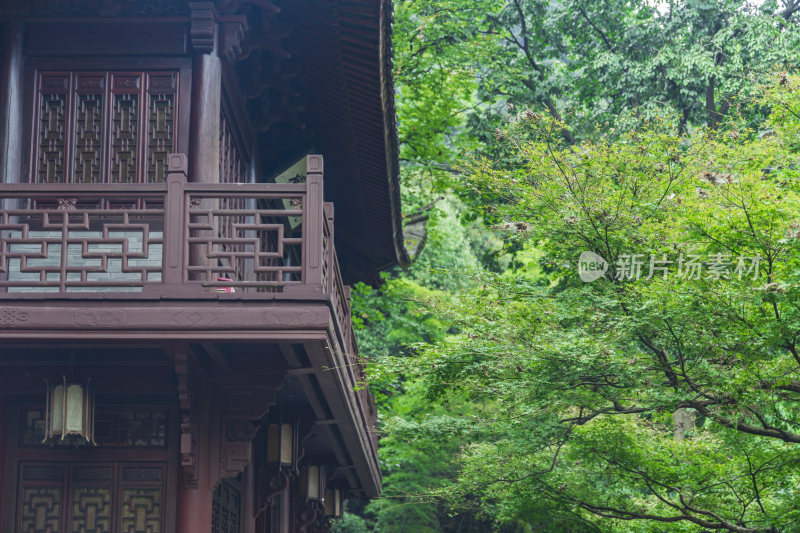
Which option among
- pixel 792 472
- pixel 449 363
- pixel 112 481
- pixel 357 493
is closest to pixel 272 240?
pixel 449 363

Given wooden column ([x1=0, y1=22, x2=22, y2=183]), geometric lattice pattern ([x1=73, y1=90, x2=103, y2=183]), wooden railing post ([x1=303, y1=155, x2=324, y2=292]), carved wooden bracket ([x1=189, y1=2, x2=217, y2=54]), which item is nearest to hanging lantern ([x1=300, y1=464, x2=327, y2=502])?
geometric lattice pattern ([x1=73, y1=90, x2=103, y2=183])

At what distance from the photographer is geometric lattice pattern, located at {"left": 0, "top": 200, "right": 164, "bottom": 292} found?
23.1 feet

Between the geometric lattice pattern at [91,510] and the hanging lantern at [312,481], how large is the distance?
229 inches

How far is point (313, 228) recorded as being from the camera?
729 cm

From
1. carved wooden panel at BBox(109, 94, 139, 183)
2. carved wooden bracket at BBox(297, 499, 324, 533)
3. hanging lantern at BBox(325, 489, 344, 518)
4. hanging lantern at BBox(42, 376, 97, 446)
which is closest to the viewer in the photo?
hanging lantern at BBox(42, 376, 97, 446)

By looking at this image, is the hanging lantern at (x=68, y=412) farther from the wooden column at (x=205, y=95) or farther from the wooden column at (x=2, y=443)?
the wooden column at (x=205, y=95)

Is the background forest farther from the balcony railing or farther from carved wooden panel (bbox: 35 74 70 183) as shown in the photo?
carved wooden panel (bbox: 35 74 70 183)

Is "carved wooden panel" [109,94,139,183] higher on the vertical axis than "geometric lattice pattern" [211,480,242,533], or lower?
higher

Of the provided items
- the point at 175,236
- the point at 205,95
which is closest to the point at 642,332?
the point at 205,95

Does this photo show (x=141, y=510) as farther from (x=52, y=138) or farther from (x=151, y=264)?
(x=52, y=138)

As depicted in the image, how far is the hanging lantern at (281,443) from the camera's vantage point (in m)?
10.6

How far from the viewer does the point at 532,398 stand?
35.2 ft

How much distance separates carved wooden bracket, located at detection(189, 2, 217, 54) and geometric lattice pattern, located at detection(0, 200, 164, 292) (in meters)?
1.61

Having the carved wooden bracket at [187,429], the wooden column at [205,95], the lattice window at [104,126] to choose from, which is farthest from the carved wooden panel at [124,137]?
the carved wooden bracket at [187,429]
